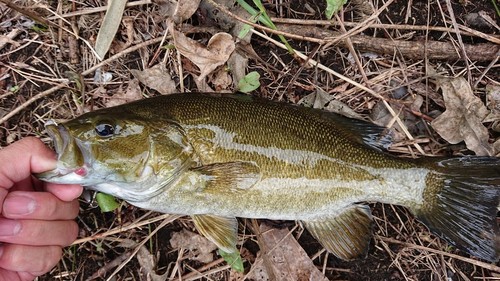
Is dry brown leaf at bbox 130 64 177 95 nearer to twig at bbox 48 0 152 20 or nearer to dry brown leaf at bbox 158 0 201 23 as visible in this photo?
dry brown leaf at bbox 158 0 201 23

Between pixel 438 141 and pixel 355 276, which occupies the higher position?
pixel 438 141

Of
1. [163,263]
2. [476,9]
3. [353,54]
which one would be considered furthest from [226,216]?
[476,9]

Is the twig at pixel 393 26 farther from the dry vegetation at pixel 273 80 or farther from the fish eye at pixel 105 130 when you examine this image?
the fish eye at pixel 105 130

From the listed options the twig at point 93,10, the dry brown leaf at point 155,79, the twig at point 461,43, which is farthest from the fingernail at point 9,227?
the twig at point 461,43

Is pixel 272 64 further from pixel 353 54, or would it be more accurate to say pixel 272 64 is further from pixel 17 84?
pixel 17 84

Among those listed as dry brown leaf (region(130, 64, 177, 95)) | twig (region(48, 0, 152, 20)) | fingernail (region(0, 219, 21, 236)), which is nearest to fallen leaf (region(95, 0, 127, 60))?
twig (region(48, 0, 152, 20))

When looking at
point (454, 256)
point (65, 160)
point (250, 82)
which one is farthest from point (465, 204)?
point (65, 160)

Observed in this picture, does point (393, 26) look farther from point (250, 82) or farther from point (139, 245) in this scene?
point (139, 245)
